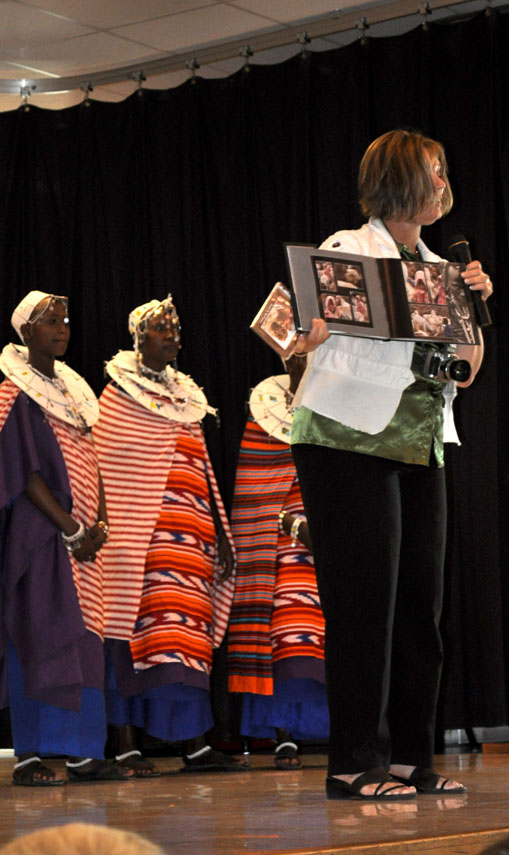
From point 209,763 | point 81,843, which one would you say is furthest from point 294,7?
point 81,843

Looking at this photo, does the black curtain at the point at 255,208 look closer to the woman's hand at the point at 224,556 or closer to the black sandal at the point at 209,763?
the woman's hand at the point at 224,556

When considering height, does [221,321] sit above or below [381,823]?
above

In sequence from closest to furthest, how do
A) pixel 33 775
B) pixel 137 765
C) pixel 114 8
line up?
pixel 33 775 → pixel 137 765 → pixel 114 8

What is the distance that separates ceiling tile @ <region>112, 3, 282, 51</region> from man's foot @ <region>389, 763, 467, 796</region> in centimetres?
341

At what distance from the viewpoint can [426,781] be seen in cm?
263

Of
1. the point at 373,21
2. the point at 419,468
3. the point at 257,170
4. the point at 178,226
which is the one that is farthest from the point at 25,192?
the point at 419,468

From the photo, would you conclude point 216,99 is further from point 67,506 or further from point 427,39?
point 67,506

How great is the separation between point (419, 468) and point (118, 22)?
3217mm

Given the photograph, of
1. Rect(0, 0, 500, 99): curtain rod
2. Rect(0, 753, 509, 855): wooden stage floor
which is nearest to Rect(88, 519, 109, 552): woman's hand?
Rect(0, 753, 509, 855): wooden stage floor

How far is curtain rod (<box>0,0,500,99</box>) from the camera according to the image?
16.5ft

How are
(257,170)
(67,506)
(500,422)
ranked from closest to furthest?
(67,506) < (500,422) < (257,170)

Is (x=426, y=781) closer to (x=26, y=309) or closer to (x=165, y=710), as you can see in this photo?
(x=165, y=710)

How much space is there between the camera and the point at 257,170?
5.41 m

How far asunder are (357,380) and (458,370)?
202 millimetres
